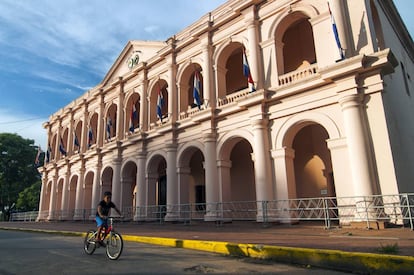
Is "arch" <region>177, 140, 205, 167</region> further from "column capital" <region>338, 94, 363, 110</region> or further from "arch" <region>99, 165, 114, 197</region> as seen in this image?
"arch" <region>99, 165, 114, 197</region>

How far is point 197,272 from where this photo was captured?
4645 mm

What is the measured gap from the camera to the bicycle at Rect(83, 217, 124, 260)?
5.90m

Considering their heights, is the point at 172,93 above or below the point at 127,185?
above

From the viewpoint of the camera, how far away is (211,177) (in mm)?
14539

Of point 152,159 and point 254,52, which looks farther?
point 152,159

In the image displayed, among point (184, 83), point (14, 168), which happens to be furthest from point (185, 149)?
point (14, 168)

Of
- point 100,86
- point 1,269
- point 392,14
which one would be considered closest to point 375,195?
point 1,269

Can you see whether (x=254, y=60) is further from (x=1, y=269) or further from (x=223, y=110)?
(x=1, y=269)

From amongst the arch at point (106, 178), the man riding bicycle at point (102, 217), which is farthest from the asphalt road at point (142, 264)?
the arch at point (106, 178)

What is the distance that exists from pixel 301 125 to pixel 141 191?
10.8 meters

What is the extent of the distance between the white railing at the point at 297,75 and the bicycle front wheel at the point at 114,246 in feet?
30.5

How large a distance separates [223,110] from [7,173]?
36765 mm

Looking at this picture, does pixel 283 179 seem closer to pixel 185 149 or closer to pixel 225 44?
pixel 185 149

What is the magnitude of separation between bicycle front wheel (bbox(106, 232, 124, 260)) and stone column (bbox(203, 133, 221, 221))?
7942 millimetres
